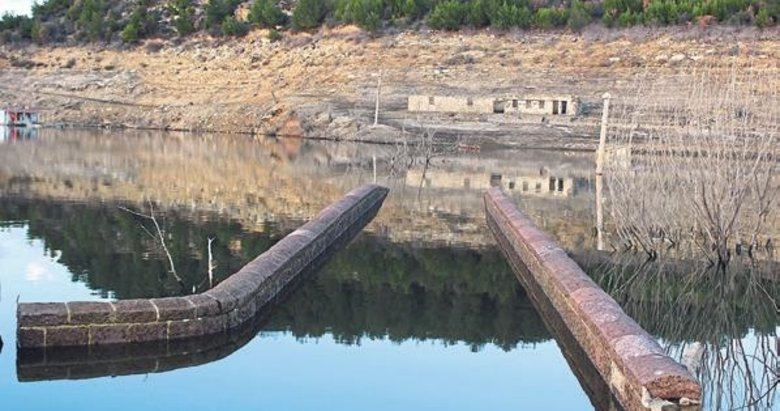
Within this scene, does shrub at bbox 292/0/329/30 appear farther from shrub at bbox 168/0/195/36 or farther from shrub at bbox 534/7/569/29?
shrub at bbox 534/7/569/29

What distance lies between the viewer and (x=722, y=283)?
1866 cm

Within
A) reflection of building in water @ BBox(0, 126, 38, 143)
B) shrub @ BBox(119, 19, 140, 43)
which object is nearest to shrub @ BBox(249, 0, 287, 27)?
shrub @ BBox(119, 19, 140, 43)

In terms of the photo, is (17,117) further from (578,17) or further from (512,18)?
(578,17)

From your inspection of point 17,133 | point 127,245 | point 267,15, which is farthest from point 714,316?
point 267,15

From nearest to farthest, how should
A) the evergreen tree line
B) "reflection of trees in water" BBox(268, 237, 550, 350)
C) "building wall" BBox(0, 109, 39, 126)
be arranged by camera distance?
"reflection of trees in water" BBox(268, 237, 550, 350) → the evergreen tree line → "building wall" BBox(0, 109, 39, 126)

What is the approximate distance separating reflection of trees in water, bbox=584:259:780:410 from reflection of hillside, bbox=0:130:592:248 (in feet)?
11.3

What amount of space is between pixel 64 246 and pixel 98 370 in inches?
361

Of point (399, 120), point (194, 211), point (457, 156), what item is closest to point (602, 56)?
point (399, 120)

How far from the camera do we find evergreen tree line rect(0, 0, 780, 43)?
7069 cm

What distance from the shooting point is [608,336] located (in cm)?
1195

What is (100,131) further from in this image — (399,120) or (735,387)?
(735,387)

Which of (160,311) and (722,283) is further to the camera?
(722,283)

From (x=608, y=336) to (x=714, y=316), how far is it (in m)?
4.83

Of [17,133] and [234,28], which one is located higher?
[234,28]
